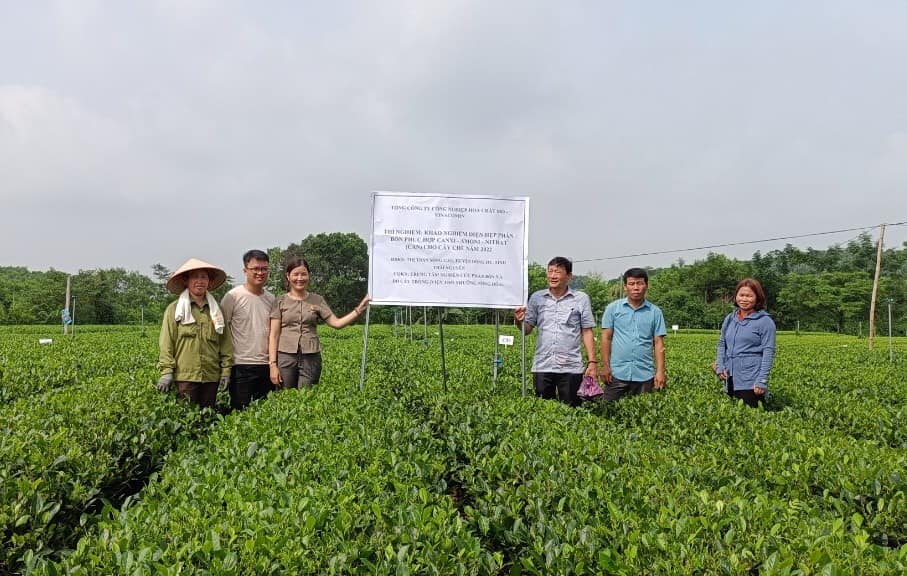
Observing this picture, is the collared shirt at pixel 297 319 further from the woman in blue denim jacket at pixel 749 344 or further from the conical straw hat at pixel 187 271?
the woman in blue denim jacket at pixel 749 344

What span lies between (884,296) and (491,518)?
6484 centimetres

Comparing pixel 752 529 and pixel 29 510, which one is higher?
pixel 752 529

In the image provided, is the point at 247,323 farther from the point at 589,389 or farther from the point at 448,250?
the point at 589,389

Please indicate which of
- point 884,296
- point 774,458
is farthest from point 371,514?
point 884,296

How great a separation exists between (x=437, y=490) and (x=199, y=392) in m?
2.74

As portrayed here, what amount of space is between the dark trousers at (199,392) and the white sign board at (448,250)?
171 centimetres

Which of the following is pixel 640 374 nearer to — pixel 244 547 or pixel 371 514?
pixel 371 514

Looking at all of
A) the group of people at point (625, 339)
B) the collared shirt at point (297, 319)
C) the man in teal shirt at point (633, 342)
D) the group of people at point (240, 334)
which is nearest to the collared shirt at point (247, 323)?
the group of people at point (240, 334)

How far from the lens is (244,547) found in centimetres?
195

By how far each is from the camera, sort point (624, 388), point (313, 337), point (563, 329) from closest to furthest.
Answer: point (313, 337) < point (563, 329) < point (624, 388)

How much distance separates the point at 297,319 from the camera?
4.83 m

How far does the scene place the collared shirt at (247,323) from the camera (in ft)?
15.7

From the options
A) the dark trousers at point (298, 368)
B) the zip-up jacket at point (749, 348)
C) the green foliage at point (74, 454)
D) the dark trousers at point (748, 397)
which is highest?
the zip-up jacket at point (749, 348)

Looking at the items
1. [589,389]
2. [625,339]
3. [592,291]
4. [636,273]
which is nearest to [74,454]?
[589,389]
